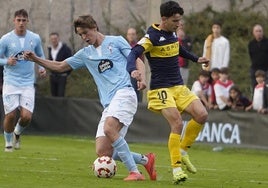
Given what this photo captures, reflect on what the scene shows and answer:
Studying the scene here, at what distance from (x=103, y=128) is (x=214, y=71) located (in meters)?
10.5

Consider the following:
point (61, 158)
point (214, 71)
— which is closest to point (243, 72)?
point (214, 71)

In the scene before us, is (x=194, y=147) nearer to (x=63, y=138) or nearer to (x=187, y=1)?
(x=63, y=138)

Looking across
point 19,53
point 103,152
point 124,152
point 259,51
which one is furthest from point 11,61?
point 259,51

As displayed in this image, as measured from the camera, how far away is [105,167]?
13062mm

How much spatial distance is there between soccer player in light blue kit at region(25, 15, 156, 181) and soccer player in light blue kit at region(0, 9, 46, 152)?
4801 millimetres

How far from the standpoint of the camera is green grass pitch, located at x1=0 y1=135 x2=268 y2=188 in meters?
12.6

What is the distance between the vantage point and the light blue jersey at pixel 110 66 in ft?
43.5

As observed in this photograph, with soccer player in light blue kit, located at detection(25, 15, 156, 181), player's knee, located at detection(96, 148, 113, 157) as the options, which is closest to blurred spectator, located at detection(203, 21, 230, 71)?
soccer player in light blue kit, located at detection(25, 15, 156, 181)

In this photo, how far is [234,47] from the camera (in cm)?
2897

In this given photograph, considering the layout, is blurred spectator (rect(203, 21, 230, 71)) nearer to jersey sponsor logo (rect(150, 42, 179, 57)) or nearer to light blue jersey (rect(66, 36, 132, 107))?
jersey sponsor logo (rect(150, 42, 179, 57))

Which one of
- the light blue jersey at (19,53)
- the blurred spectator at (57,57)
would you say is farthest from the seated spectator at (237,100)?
the light blue jersey at (19,53)

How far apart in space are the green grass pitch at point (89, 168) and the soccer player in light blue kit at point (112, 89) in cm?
31

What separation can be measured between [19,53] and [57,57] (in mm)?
7613

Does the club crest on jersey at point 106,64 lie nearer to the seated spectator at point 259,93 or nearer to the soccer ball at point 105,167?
the soccer ball at point 105,167
